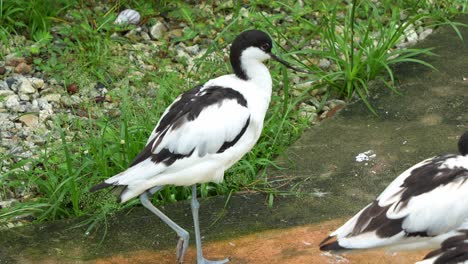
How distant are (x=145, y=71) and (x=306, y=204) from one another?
1747 millimetres

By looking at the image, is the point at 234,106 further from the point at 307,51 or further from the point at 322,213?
the point at 307,51

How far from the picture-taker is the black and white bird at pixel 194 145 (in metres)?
4.43

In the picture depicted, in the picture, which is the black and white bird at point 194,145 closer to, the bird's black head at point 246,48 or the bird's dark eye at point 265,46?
the bird's black head at point 246,48

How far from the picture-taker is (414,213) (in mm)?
3908

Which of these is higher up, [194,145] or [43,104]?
[194,145]

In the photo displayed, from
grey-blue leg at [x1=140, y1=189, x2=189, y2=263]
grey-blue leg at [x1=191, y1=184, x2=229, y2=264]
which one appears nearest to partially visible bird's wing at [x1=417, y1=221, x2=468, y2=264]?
grey-blue leg at [x1=191, y1=184, x2=229, y2=264]

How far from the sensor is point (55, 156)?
5.30 m

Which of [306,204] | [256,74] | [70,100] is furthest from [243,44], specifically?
[70,100]

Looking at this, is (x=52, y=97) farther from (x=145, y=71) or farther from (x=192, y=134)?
(x=192, y=134)

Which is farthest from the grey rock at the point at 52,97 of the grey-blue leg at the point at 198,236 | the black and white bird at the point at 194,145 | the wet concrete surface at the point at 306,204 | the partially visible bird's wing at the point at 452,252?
the partially visible bird's wing at the point at 452,252

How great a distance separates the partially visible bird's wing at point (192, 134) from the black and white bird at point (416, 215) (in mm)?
802

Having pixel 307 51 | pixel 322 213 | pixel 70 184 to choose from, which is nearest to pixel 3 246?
pixel 70 184

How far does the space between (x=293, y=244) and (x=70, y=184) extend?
117 centimetres

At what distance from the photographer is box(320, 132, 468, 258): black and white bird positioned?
3.90 metres
